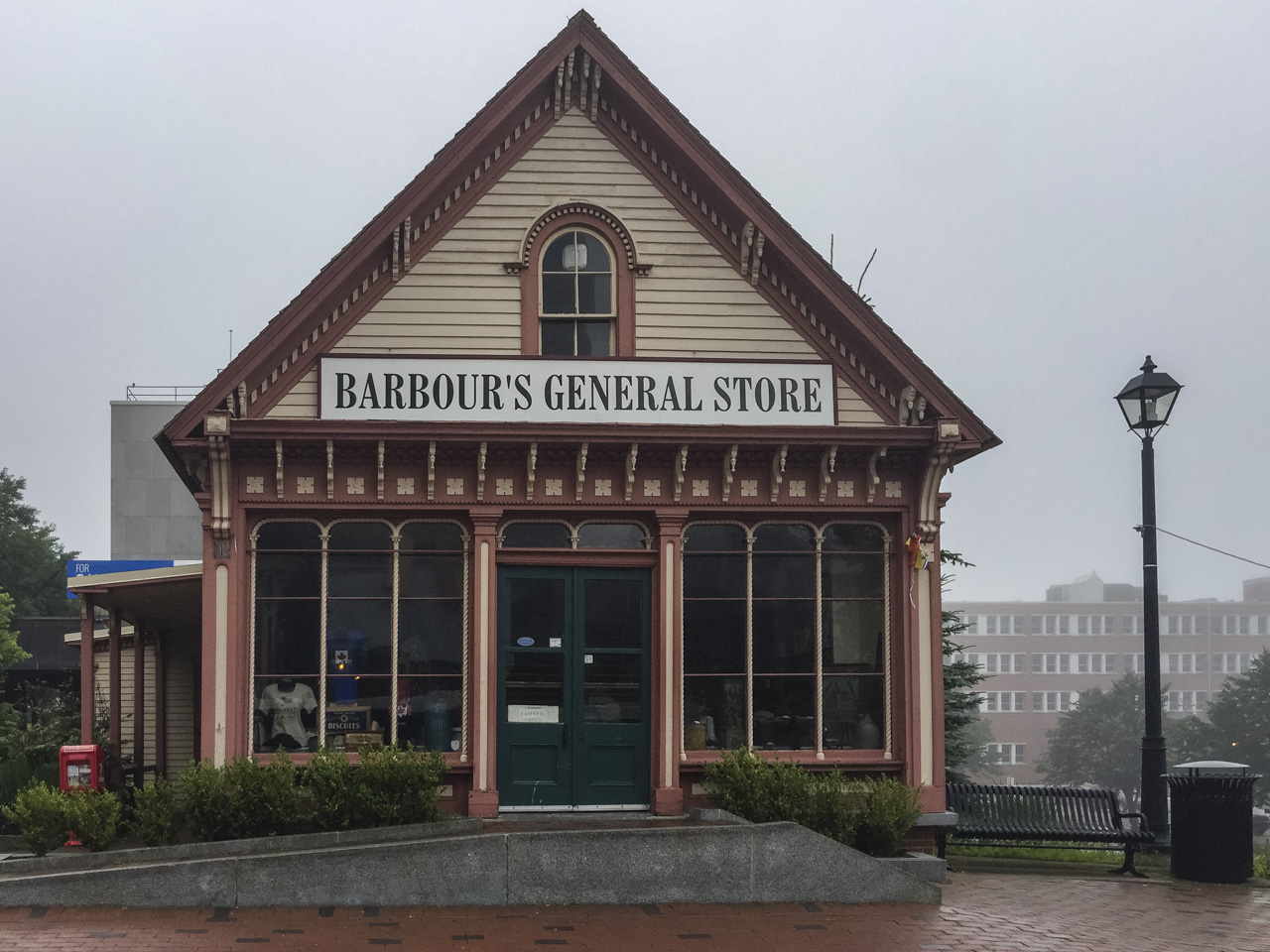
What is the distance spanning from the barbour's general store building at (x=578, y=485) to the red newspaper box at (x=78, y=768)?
3.81 ft

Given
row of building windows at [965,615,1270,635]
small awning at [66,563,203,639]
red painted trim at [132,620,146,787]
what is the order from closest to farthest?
small awning at [66,563,203,639] < red painted trim at [132,620,146,787] < row of building windows at [965,615,1270,635]

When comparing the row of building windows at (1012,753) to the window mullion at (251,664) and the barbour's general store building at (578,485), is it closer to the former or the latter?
the barbour's general store building at (578,485)

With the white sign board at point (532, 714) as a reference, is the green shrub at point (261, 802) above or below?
below

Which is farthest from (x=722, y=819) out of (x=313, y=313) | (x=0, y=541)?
(x=0, y=541)

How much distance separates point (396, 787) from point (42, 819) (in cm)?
328

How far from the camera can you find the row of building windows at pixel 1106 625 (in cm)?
13750

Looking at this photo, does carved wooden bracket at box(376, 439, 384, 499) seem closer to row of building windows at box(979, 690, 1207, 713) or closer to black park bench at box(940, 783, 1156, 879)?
black park bench at box(940, 783, 1156, 879)

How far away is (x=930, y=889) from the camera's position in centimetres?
1261

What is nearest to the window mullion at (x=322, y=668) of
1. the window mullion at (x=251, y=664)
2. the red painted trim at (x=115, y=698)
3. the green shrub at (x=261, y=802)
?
the window mullion at (x=251, y=664)

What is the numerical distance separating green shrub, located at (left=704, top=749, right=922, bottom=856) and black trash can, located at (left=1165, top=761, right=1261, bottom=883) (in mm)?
3244

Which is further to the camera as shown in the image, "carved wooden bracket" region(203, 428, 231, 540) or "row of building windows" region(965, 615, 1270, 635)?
"row of building windows" region(965, 615, 1270, 635)

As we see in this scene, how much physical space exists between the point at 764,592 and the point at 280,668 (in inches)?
207

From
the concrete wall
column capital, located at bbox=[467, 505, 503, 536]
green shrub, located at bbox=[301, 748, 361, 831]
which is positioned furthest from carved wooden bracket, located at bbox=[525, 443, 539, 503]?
the concrete wall

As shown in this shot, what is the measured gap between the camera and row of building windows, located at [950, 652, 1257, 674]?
136 meters
